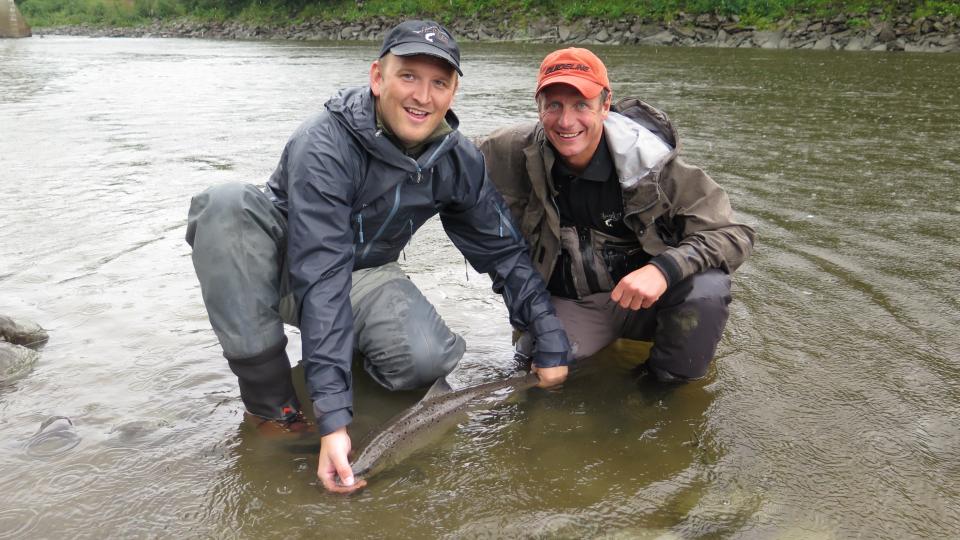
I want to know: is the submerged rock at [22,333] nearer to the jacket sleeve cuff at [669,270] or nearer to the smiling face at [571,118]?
the smiling face at [571,118]

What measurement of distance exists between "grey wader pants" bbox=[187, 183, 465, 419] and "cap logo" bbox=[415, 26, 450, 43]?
3.46ft

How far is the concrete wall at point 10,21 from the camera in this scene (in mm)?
62375

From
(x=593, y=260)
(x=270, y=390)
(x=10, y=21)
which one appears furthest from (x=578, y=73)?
(x=10, y=21)

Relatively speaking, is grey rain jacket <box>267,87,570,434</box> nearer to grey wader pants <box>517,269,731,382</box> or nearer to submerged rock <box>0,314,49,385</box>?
grey wader pants <box>517,269,731,382</box>

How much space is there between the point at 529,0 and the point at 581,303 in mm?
43214

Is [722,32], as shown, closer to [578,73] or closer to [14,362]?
[578,73]

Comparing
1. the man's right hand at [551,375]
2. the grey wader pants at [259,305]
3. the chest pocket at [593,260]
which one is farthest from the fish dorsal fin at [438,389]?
the chest pocket at [593,260]

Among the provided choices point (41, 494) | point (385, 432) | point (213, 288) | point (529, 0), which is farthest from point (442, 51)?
point (529, 0)

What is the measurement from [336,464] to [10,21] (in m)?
74.8

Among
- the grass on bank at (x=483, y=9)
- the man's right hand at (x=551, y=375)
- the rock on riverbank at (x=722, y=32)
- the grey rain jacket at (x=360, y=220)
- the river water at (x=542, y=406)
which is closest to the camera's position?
the river water at (x=542, y=406)

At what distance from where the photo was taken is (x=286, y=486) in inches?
122

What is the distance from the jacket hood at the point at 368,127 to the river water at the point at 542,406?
1289 mm

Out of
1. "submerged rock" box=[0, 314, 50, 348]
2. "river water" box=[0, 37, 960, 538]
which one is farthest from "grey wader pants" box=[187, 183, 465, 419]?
"submerged rock" box=[0, 314, 50, 348]

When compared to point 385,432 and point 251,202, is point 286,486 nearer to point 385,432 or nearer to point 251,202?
point 385,432
